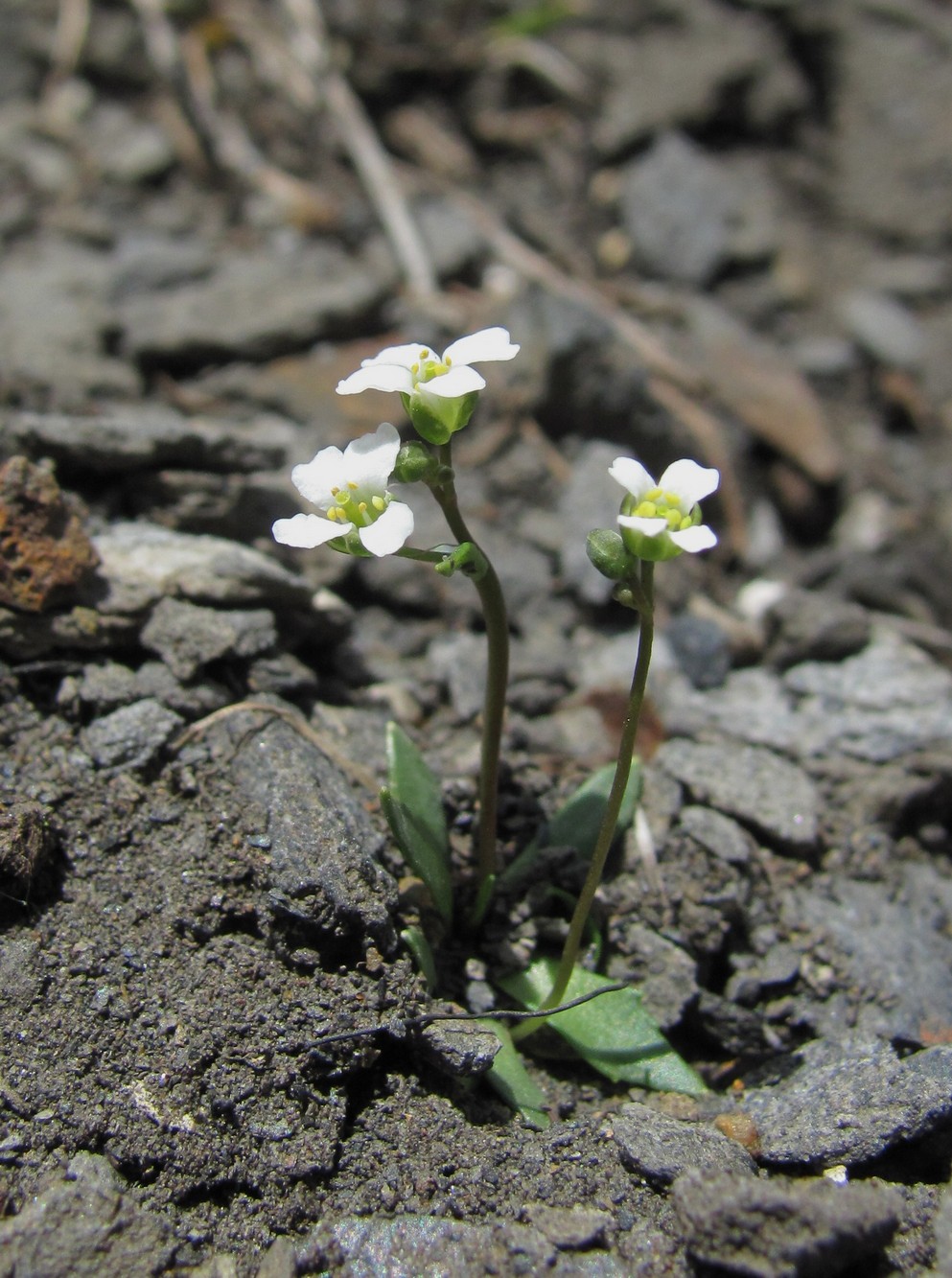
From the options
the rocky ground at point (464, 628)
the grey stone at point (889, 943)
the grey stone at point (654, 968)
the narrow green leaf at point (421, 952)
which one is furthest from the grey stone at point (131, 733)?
the grey stone at point (889, 943)

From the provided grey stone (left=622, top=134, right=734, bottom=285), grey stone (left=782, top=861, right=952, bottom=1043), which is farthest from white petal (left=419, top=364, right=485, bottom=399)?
grey stone (left=622, top=134, right=734, bottom=285)

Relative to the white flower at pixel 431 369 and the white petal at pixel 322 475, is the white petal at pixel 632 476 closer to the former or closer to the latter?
the white flower at pixel 431 369

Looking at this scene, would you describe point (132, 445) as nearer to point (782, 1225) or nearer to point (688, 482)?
point (688, 482)

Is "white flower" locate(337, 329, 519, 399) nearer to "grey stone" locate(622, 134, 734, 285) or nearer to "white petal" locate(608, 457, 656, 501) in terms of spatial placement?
"white petal" locate(608, 457, 656, 501)

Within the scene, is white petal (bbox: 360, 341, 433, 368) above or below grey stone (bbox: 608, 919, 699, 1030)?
above

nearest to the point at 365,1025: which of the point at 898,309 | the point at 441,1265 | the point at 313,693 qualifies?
the point at 441,1265

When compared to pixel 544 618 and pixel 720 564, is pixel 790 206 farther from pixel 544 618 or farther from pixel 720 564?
pixel 544 618

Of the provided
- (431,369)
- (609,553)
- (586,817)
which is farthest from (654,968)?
(431,369)
